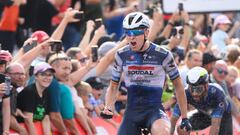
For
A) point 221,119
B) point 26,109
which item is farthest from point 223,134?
point 26,109

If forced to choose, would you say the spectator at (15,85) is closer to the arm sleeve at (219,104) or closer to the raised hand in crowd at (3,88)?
the raised hand in crowd at (3,88)

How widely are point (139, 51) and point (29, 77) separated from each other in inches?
107

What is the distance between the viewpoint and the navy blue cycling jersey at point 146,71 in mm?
12250

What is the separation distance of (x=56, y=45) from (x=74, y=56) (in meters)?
1.81

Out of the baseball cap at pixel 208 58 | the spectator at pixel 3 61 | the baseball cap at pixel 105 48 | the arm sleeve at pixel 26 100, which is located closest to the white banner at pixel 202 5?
the baseball cap at pixel 208 58

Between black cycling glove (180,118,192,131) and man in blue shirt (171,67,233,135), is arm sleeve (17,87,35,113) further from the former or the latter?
black cycling glove (180,118,192,131)

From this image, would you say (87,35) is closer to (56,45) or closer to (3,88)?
(56,45)

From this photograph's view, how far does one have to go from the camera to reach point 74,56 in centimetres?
Result: 1605

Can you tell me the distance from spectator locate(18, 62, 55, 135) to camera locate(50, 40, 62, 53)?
61 cm

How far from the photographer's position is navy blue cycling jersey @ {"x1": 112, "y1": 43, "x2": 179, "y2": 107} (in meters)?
12.2

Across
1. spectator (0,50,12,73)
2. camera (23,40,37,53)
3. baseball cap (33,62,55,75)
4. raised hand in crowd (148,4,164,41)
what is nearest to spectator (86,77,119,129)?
raised hand in crowd (148,4,164,41)

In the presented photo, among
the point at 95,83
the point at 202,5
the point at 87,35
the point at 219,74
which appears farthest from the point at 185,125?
the point at 202,5

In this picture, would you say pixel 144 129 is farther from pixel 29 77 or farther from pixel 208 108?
pixel 29 77

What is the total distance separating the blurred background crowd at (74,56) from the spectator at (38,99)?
0.05 feet
